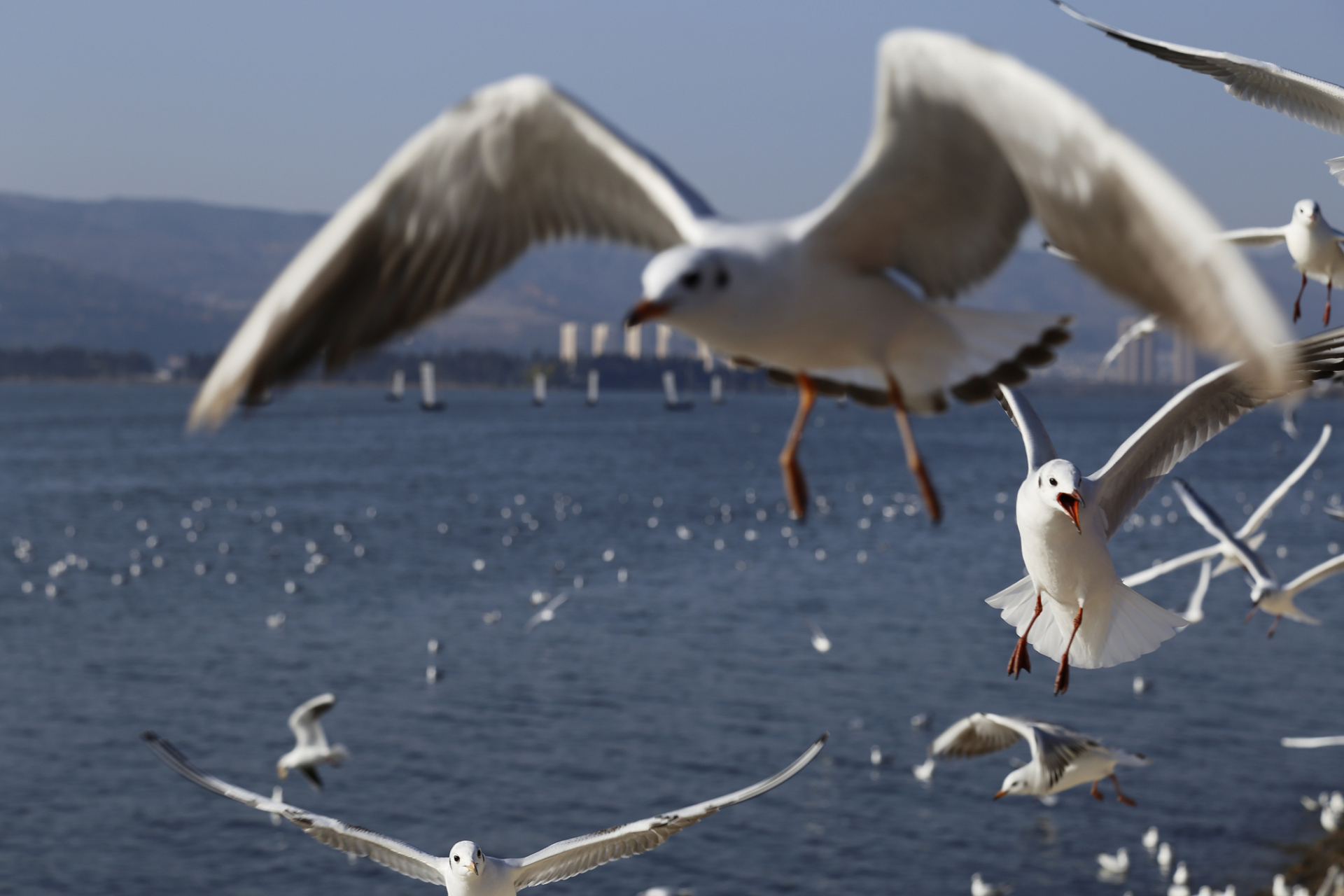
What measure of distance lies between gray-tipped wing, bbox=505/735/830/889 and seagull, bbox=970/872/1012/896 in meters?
17.1

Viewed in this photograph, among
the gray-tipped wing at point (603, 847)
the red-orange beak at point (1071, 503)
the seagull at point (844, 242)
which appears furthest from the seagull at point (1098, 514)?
the gray-tipped wing at point (603, 847)

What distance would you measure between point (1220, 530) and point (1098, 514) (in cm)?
347

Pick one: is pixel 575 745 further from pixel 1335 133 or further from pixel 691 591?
pixel 1335 133

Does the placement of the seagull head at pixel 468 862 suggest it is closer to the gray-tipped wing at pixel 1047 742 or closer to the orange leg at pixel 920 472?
the gray-tipped wing at pixel 1047 742

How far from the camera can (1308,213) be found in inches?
192

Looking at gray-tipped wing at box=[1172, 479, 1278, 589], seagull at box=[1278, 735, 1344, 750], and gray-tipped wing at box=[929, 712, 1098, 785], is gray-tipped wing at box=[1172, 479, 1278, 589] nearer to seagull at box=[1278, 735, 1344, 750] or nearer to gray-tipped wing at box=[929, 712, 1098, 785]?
gray-tipped wing at box=[929, 712, 1098, 785]

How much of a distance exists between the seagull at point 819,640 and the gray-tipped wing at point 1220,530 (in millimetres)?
32430

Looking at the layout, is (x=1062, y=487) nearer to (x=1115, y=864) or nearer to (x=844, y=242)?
(x=844, y=242)

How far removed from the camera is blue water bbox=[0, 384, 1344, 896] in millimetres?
30203

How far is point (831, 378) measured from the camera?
392 centimetres

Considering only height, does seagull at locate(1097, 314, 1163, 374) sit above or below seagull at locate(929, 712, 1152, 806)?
above

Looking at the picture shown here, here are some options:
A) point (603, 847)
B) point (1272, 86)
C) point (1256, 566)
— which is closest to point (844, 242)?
point (1272, 86)

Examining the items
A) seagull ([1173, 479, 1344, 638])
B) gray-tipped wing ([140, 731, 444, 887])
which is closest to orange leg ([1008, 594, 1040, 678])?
seagull ([1173, 479, 1344, 638])

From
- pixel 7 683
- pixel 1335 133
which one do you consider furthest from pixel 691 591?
pixel 1335 133
